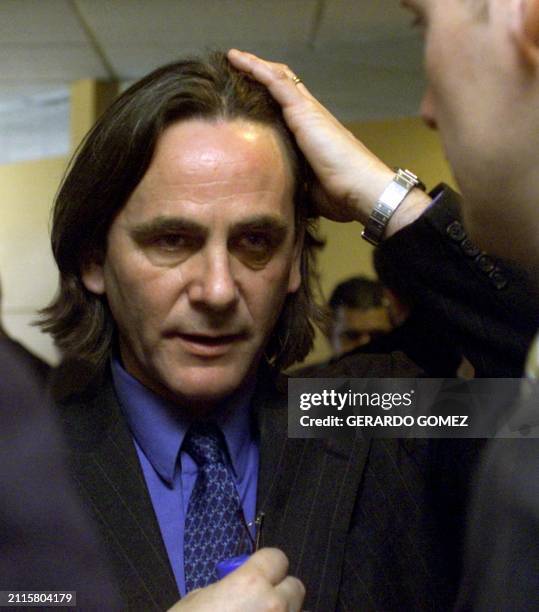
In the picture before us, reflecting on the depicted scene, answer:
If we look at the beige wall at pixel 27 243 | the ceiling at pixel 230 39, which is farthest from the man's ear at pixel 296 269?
the beige wall at pixel 27 243

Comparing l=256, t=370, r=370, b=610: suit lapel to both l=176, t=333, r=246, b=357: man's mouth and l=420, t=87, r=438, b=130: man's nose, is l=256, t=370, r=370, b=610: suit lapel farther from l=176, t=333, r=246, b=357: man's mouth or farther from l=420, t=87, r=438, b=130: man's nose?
l=420, t=87, r=438, b=130: man's nose

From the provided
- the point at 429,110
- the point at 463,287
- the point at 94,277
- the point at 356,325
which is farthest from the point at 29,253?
the point at 429,110

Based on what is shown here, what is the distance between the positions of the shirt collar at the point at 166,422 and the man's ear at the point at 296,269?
0.42ft

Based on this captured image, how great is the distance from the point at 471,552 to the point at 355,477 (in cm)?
23

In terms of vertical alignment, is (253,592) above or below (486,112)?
below

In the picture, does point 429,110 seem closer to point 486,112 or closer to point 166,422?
point 486,112

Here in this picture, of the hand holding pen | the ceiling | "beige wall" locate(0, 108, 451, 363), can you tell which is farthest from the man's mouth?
"beige wall" locate(0, 108, 451, 363)

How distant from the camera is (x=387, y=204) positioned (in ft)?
2.81

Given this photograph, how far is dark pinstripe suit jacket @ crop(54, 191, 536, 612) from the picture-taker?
777mm

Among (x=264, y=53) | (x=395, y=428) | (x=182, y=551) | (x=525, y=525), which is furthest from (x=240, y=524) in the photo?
(x=264, y=53)

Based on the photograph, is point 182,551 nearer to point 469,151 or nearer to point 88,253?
point 88,253

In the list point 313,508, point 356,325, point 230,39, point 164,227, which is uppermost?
point 230,39

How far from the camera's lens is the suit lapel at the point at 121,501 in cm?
74

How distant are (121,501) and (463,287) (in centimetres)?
37
